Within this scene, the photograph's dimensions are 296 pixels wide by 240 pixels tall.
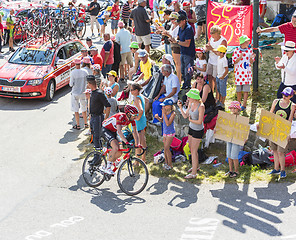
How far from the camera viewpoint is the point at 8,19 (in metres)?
21.5

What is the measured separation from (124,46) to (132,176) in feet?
23.0

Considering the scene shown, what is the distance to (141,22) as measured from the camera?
16.0 meters

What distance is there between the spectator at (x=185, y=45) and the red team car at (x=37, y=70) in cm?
405

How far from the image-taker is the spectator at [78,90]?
13180mm

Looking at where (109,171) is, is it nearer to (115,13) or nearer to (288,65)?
(288,65)

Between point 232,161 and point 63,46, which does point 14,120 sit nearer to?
point 63,46

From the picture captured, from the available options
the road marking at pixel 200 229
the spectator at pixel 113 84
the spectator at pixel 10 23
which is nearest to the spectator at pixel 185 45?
the spectator at pixel 113 84

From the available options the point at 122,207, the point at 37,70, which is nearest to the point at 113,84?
the point at 122,207

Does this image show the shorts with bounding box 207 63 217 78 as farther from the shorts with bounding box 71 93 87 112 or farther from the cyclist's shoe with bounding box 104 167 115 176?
the cyclist's shoe with bounding box 104 167 115 176

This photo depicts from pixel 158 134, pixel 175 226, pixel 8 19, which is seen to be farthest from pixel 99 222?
pixel 8 19

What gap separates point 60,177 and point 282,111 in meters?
5.01

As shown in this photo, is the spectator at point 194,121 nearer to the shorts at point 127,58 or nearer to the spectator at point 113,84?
the spectator at point 113,84

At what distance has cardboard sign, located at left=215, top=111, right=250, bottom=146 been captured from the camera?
1002cm

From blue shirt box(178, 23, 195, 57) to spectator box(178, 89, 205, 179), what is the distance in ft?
10.1
